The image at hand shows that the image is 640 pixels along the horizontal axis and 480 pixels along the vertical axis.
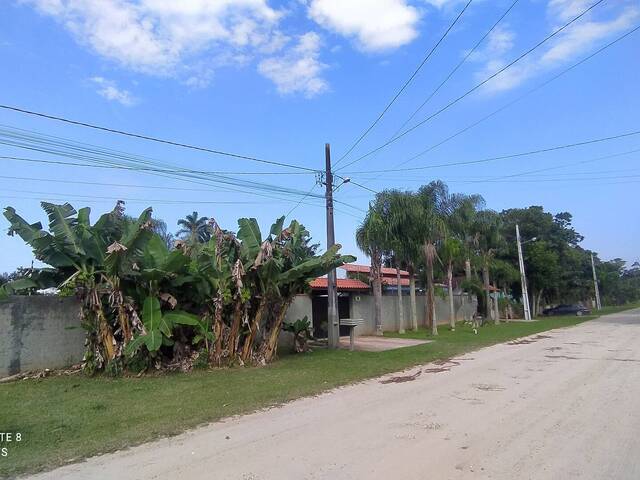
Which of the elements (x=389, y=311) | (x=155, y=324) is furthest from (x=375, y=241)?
(x=155, y=324)

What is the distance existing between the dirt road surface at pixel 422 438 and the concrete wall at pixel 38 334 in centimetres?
799

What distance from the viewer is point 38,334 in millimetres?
13062

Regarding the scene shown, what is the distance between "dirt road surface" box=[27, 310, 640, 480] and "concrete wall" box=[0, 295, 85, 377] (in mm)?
7992

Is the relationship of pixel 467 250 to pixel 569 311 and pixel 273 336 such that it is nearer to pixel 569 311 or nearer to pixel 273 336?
pixel 273 336

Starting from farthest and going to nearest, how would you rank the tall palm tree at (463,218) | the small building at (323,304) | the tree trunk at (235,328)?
the tall palm tree at (463,218) → the small building at (323,304) → the tree trunk at (235,328)

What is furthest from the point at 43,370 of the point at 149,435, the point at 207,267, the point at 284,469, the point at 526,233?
the point at 526,233

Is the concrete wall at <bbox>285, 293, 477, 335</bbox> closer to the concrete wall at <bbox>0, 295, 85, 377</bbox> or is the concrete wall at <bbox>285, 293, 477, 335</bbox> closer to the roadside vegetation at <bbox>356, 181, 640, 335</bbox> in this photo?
the roadside vegetation at <bbox>356, 181, 640, 335</bbox>

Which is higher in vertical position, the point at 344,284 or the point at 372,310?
the point at 344,284

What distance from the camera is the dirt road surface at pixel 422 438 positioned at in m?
5.12

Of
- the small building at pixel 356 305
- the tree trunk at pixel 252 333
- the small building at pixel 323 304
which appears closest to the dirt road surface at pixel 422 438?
the tree trunk at pixel 252 333

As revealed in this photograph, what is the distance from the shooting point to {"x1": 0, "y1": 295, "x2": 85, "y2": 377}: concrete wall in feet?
40.8

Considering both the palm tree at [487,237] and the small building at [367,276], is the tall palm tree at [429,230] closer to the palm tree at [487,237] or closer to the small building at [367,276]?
the small building at [367,276]

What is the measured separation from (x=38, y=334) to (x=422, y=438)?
11.1 meters

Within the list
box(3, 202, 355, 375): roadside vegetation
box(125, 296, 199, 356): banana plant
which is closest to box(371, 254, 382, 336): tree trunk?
box(3, 202, 355, 375): roadside vegetation
